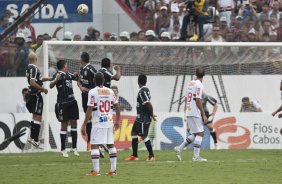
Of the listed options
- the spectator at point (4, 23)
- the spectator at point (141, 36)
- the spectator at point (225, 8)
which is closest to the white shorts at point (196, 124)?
the spectator at point (141, 36)

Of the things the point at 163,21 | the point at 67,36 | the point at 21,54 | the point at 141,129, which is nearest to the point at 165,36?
the point at 163,21

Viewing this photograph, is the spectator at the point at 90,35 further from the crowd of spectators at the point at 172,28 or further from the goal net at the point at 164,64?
the goal net at the point at 164,64

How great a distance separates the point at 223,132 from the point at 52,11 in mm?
7539

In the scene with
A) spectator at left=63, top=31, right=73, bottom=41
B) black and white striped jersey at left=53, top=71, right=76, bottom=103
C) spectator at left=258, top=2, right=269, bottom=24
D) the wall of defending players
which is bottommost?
the wall of defending players

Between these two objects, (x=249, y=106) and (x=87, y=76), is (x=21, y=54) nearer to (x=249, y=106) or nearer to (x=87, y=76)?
(x=87, y=76)

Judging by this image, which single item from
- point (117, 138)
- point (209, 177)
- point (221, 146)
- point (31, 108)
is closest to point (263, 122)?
point (221, 146)

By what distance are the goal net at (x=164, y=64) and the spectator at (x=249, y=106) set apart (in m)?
0.41

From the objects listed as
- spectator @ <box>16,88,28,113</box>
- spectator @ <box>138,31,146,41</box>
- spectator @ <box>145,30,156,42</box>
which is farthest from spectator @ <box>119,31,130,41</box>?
spectator @ <box>16,88,28,113</box>

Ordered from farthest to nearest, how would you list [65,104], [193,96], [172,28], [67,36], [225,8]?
[225,8]
[172,28]
[67,36]
[65,104]
[193,96]

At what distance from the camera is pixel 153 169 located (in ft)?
70.8

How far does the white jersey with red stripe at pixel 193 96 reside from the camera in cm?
2370

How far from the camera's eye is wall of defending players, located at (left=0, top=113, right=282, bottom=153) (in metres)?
30.0

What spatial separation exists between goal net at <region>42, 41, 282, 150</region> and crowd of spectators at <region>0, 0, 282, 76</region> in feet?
2.41

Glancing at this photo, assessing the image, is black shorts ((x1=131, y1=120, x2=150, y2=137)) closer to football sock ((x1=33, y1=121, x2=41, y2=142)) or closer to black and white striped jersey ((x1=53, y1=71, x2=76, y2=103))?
black and white striped jersey ((x1=53, y1=71, x2=76, y2=103))
